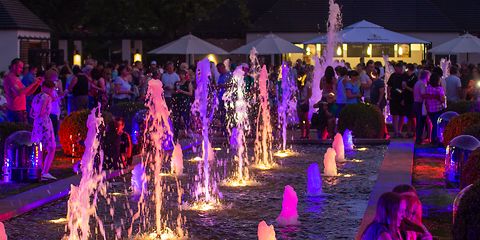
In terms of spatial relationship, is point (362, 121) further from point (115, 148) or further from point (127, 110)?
point (115, 148)

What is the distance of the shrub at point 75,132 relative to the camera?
16.9 meters

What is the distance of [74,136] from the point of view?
1706 cm

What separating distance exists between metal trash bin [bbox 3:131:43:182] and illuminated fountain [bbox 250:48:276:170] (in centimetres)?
414

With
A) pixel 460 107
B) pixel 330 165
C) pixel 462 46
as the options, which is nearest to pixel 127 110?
pixel 330 165

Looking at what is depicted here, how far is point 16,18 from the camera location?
135 ft

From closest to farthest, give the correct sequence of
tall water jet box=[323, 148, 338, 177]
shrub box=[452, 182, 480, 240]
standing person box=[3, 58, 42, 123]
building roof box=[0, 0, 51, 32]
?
shrub box=[452, 182, 480, 240], tall water jet box=[323, 148, 338, 177], standing person box=[3, 58, 42, 123], building roof box=[0, 0, 51, 32]

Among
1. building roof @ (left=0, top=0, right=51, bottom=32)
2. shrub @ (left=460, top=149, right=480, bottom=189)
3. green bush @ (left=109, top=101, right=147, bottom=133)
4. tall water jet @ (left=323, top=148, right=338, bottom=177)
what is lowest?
tall water jet @ (left=323, top=148, right=338, bottom=177)

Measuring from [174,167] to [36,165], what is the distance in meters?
2.52

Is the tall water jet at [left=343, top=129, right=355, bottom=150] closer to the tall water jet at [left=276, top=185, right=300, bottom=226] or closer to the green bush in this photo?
the green bush

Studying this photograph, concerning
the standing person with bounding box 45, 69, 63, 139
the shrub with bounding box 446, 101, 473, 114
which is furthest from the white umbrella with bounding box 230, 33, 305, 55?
the shrub with bounding box 446, 101, 473, 114

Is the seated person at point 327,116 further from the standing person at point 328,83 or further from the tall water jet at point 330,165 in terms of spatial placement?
the tall water jet at point 330,165

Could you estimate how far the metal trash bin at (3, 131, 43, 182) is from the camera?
44.8 feet

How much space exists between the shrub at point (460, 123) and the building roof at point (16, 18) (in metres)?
27.5

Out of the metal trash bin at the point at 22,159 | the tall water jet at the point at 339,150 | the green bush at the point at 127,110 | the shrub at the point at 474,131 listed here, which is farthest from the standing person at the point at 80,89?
the shrub at the point at 474,131
